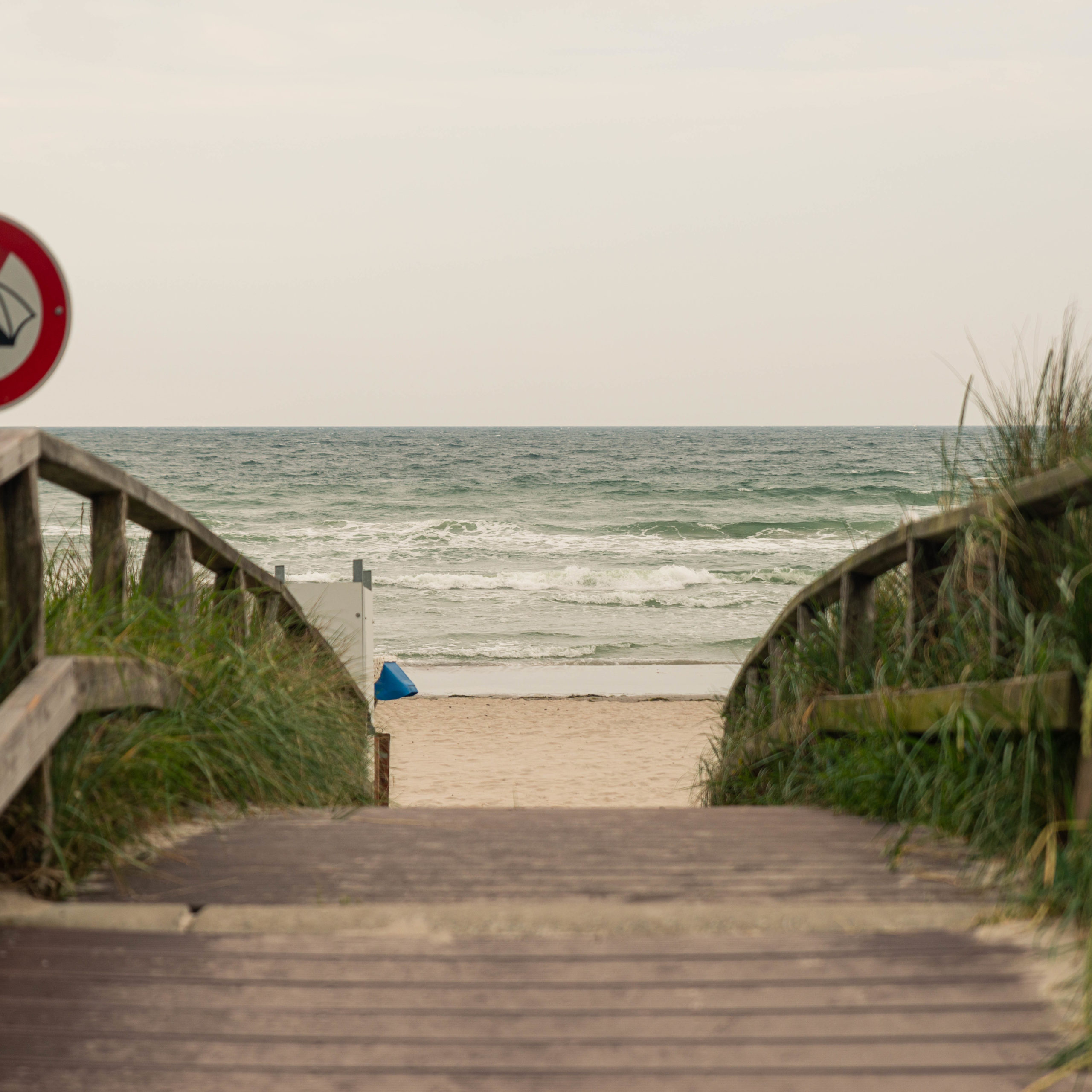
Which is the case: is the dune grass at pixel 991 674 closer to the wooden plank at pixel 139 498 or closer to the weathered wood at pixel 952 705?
the weathered wood at pixel 952 705

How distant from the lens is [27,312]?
11.8 ft

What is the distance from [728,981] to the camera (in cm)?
213

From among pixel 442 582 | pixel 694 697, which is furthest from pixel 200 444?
pixel 694 697

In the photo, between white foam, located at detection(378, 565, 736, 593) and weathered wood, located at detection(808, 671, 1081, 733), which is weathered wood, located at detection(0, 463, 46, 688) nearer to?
weathered wood, located at detection(808, 671, 1081, 733)

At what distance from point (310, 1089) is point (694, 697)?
1230 centimetres

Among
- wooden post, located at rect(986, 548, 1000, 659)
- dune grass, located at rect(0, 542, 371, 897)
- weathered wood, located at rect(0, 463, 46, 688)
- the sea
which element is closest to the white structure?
dune grass, located at rect(0, 542, 371, 897)

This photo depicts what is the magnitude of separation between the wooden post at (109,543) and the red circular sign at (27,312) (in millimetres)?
502

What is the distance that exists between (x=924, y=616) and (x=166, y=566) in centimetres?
292

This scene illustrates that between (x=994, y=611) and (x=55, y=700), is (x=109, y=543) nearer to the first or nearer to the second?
(x=55, y=700)

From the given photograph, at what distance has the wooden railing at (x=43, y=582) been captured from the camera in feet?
8.23

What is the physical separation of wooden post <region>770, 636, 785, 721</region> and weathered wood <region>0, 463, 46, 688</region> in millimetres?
3564

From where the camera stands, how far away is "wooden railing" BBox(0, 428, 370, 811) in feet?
8.23

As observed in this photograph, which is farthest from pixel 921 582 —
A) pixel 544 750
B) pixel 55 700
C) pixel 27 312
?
pixel 544 750

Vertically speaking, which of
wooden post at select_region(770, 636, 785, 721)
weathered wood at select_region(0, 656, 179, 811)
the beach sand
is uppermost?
weathered wood at select_region(0, 656, 179, 811)
